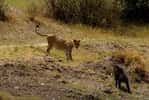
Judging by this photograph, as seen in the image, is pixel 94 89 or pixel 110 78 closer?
pixel 94 89

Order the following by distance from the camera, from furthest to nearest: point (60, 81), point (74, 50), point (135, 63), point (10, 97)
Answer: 1. point (74, 50)
2. point (135, 63)
3. point (60, 81)
4. point (10, 97)

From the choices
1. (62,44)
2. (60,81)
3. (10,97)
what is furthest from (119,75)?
(10,97)

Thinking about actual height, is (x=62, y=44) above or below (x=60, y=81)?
above

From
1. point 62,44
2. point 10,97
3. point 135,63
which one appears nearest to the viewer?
point 10,97

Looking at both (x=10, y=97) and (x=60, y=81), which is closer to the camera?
(x=10, y=97)

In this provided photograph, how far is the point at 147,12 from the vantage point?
40.8 meters

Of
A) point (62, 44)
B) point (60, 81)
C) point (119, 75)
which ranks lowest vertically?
point (60, 81)

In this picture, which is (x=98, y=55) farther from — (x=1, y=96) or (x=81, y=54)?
(x=1, y=96)

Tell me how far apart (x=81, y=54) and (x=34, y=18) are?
9355 millimetres

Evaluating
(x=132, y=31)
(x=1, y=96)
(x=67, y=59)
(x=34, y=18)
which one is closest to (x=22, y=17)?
(x=34, y=18)

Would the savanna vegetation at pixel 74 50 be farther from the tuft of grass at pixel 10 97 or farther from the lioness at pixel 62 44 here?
the lioness at pixel 62 44

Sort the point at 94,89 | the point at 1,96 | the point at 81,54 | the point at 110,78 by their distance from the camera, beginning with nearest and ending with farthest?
the point at 1,96 → the point at 94,89 → the point at 110,78 → the point at 81,54

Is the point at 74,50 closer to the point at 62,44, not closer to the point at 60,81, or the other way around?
the point at 62,44

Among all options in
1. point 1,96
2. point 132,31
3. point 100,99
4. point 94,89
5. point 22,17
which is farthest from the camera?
point 132,31
